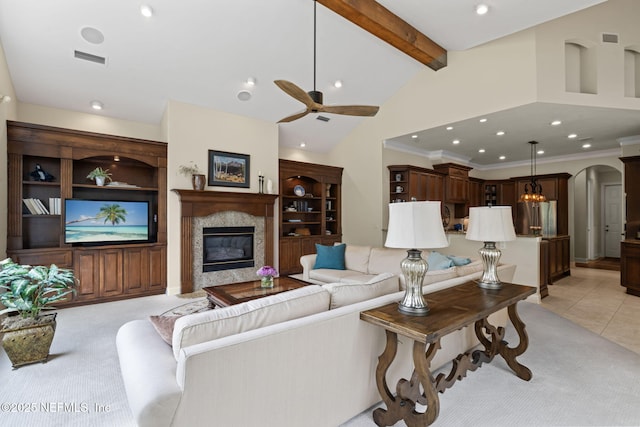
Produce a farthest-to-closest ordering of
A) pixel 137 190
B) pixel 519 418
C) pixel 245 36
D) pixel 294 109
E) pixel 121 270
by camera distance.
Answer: pixel 294 109 → pixel 137 190 → pixel 121 270 → pixel 245 36 → pixel 519 418

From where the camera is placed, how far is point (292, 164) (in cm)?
666

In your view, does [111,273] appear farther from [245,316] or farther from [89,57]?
[245,316]

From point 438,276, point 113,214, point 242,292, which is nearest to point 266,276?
point 242,292

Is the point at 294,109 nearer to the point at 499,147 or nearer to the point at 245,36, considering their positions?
the point at 245,36

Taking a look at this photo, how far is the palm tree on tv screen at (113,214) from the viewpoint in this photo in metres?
4.70

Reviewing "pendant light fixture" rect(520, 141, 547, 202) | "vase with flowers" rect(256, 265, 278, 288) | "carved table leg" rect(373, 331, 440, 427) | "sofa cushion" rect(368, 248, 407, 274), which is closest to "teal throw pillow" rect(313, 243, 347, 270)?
"sofa cushion" rect(368, 248, 407, 274)

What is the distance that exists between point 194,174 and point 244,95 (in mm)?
1630

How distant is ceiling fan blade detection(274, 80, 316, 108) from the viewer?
2852mm

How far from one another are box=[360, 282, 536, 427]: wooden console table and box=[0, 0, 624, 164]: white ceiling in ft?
11.8

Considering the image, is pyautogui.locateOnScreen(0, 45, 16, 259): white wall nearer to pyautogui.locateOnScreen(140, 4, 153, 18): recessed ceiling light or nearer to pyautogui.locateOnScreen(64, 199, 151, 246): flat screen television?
pyautogui.locateOnScreen(64, 199, 151, 246): flat screen television

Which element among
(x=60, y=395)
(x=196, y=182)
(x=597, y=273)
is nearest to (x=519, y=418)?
(x=60, y=395)

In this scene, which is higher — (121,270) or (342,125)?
(342,125)

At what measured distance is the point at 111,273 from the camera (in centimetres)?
455

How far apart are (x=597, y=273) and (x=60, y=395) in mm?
9359
